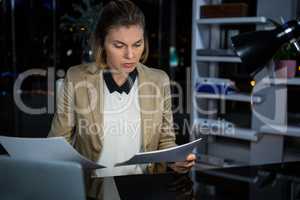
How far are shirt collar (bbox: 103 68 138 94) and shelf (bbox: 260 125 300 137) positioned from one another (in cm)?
149

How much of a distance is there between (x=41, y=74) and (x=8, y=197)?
3189 millimetres

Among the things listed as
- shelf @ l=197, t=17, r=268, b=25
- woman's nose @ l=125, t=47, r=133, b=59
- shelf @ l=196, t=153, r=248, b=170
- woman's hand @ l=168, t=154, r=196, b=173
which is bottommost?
shelf @ l=196, t=153, r=248, b=170

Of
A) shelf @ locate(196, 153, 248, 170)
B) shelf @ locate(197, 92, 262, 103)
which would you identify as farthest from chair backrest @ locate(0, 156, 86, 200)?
shelf @ locate(197, 92, 262, 103)

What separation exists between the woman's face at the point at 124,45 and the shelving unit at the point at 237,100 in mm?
1255

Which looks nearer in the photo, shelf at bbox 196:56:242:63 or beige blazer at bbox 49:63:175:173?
beige blazer at bbox 49:63:175:173

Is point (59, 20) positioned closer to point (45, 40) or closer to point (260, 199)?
point (45, 40)

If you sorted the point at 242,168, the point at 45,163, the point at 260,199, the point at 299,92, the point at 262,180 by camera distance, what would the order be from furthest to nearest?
the point at 299,92
the point at 242,168
the point at 262,180
the point at 260,199
the point at 45,163

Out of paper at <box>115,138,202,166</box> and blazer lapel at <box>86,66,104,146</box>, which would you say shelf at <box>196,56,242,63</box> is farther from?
paper at <box>115,138,202,166</box>

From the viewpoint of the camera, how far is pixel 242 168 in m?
1.16

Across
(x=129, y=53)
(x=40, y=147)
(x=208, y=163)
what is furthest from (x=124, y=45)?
(x=208, y=163)

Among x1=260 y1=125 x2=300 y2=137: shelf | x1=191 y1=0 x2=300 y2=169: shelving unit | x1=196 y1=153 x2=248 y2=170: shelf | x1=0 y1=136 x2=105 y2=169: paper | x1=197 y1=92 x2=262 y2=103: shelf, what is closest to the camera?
x1=0 y1=136 x2=105 y2=169: paper

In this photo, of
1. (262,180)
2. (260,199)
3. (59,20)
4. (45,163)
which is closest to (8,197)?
(45,163)

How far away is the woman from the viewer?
1.20 metres

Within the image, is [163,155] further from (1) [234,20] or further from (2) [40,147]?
(1) [234,20]
